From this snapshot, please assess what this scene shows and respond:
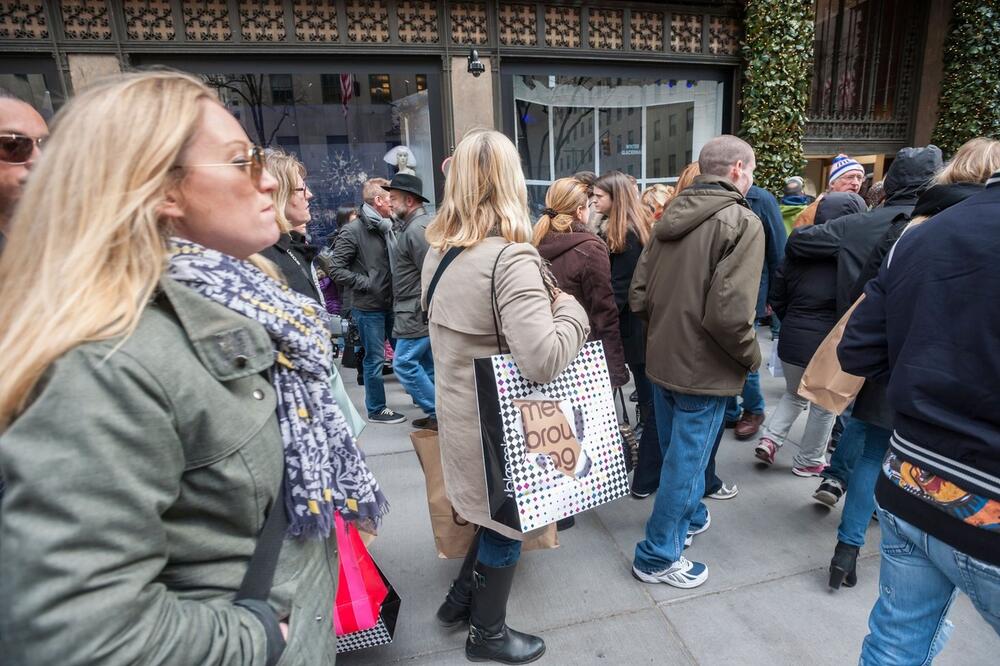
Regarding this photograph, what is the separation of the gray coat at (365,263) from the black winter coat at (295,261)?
6.38 ft

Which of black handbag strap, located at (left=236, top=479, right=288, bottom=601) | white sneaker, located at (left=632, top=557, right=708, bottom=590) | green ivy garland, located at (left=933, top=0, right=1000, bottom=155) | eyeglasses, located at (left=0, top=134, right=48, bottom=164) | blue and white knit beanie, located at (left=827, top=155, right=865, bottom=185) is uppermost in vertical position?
green ivy garland, located at (left=933, top=0, right=1000, bottom=155)

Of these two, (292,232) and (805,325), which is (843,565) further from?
(292,232)

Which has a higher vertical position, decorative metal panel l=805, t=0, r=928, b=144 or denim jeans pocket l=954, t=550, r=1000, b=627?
decorative metal panel l=805, t=0, r=928, b=144

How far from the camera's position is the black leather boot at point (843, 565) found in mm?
2641

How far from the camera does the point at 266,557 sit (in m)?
1.02

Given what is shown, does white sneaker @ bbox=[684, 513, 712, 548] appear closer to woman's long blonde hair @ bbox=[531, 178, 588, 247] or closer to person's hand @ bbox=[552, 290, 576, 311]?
person's hand @ bbox=[552, 290, 576, 311]

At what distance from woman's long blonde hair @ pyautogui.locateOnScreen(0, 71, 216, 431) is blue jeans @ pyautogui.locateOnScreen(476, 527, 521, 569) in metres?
1.59

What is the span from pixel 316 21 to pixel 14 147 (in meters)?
5.77

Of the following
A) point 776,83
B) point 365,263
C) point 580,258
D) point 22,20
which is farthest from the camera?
point 776,83

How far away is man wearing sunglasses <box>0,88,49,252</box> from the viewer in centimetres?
189

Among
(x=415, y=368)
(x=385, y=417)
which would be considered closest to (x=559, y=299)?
(x=415, y=368)

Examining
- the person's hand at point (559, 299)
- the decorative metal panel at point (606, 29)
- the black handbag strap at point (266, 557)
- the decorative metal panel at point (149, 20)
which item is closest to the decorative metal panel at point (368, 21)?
the decorative metal panel at point (149, 20)

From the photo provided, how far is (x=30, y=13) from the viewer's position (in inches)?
242

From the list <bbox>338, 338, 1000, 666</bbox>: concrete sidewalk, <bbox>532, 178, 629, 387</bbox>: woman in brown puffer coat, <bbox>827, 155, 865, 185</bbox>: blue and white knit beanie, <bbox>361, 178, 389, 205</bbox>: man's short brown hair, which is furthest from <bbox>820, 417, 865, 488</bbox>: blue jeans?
<bbox>361, 178, 389, 205</bbox>: man's short brown hair
